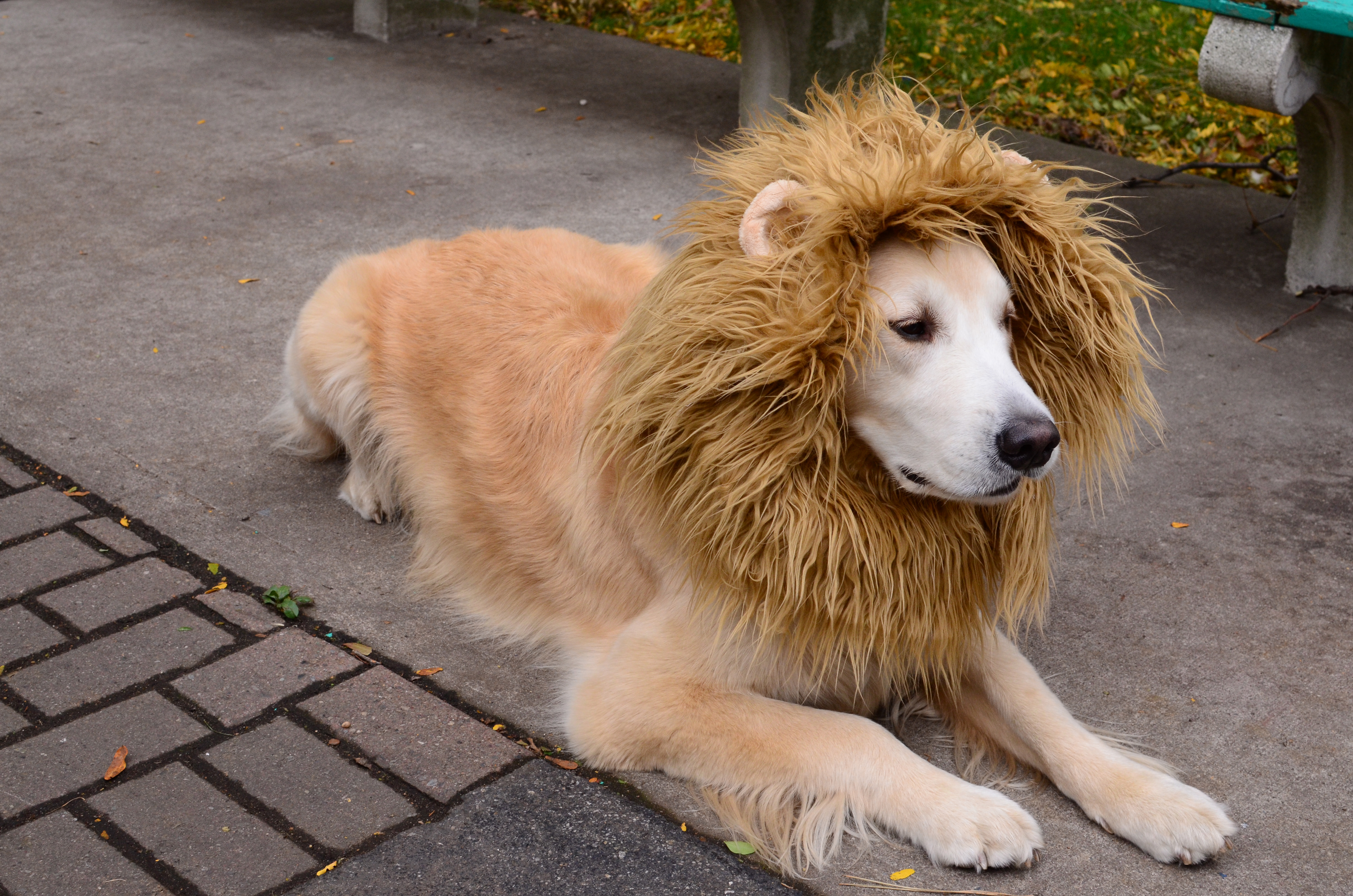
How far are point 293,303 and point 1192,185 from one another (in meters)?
4.44

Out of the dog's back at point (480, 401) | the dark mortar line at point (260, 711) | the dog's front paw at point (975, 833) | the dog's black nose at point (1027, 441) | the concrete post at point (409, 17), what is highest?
the concrete post at point (409, 17)

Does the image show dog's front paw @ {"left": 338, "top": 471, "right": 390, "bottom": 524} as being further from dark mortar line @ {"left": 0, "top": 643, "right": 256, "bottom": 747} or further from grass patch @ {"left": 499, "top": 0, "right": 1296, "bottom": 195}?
grass patch @ {"left": 499, "top": 0, "right": 1296, "bottom": 195}

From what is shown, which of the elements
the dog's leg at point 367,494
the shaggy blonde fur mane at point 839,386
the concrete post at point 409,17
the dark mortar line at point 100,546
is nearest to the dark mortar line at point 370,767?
the shaggy blonde fur mane at point 839,386

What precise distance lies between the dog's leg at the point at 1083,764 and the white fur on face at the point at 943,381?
634 millimetres

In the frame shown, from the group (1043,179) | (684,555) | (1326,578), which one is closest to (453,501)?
(684,555)

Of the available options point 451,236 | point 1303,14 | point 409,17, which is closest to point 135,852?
point 451,236

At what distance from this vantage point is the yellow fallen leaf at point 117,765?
2619 mm

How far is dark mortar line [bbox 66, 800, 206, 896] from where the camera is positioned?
93.1 inches

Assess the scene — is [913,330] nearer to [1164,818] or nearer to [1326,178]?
[1164,818]

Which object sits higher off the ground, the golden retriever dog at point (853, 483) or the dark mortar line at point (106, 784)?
the golden retriever dog at point (853, 483)

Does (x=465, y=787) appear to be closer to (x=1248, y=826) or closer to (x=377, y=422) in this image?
(x=377, y=422)

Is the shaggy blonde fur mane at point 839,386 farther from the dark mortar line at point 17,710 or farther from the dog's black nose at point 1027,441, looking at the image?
the dark mortar line at point 17,710

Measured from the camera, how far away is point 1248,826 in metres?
2.60

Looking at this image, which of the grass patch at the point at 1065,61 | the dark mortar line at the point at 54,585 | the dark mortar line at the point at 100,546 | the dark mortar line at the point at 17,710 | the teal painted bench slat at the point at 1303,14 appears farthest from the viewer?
the grass patch at the point at 1065,61
